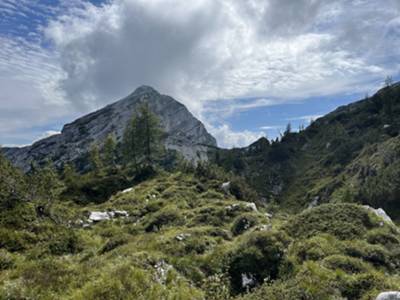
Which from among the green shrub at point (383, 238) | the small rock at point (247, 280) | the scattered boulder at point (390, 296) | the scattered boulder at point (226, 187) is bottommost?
the small rock at point (247, 280)

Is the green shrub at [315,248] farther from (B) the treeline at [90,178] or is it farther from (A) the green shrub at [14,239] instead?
(B) the treeline at [90,178]

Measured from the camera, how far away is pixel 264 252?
13500mm

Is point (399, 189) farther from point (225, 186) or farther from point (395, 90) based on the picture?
point (395, 90)

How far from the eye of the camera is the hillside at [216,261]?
32.1ft

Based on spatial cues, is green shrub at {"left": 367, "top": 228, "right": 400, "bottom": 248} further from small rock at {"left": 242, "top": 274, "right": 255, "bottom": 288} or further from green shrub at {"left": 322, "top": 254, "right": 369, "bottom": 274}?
small rock at {"left": 242, "top": 274, "right": 255, "bottom": 288}

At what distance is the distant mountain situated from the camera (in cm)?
5597

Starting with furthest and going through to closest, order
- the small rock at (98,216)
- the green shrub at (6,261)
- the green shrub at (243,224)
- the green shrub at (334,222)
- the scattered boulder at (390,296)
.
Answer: the small rock at (98,216), the green shrub at (243,224), the green shrub at (334,222), the green shrub at (6,261), the scattered boulder at (390,296)

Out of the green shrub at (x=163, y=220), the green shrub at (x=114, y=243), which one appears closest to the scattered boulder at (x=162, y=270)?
the green shrub at (x=114, y=243)

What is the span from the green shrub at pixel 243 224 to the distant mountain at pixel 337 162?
120 feet

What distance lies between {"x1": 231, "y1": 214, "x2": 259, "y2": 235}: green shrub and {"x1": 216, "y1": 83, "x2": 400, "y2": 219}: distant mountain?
36.5 metres

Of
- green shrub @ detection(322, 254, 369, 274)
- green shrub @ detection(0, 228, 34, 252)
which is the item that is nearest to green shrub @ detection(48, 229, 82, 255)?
green shrub @ detection(0, 228, 34, 252)

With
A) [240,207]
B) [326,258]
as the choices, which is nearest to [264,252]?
[326,258]

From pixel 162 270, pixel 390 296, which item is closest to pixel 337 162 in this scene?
pixel 162 270

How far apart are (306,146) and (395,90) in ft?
122
